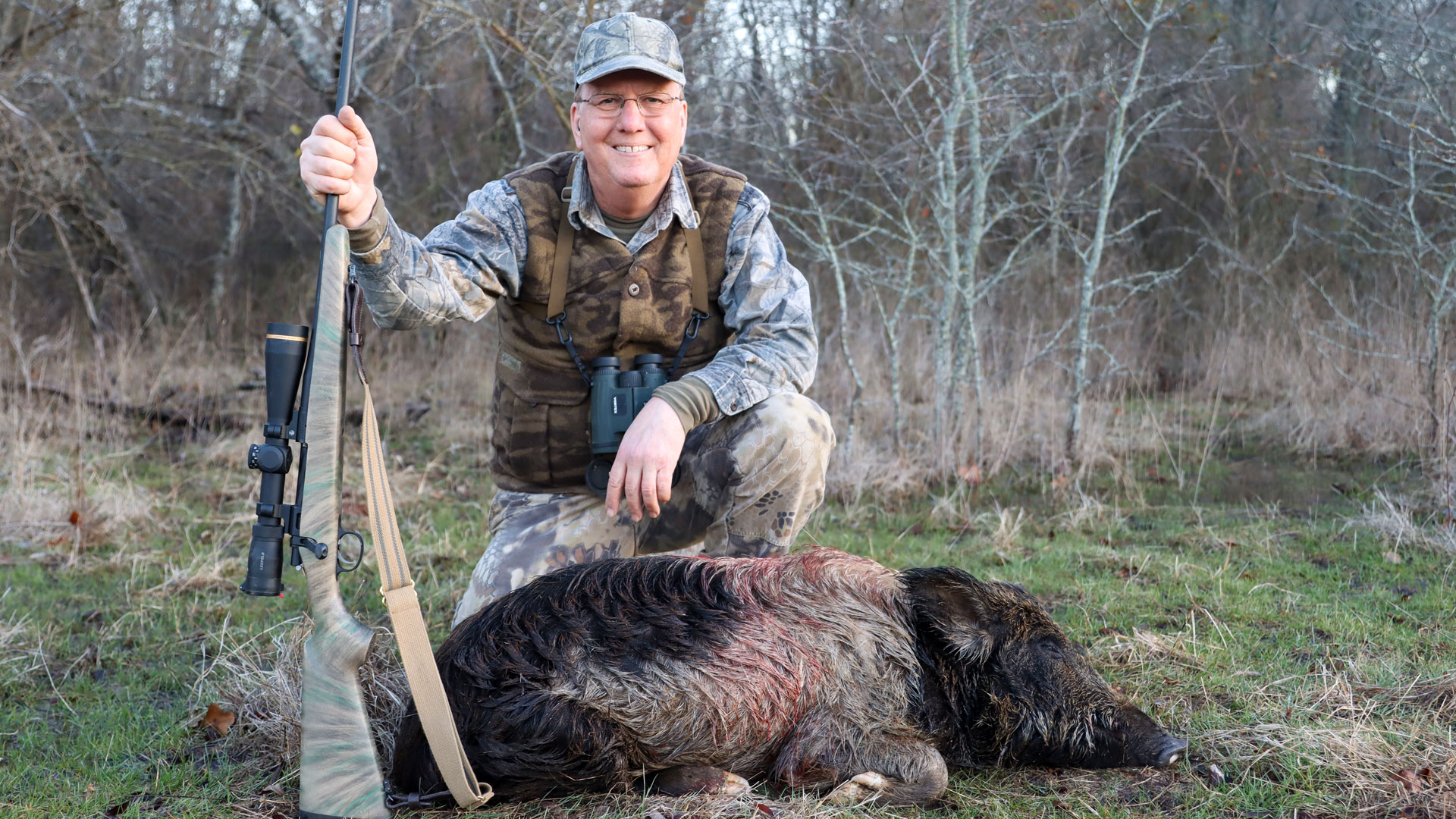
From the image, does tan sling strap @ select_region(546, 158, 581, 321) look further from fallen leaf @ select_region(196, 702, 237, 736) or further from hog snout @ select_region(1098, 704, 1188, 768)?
hog snout @ select_region(1098, 704, 1188, 768)

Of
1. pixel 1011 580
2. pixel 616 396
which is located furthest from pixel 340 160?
pixel 1011 580

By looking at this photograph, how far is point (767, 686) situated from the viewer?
106 inches

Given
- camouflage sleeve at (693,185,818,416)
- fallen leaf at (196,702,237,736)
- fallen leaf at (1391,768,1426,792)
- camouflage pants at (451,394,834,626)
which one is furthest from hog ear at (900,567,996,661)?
fallen leaf at (196,702,237,736)

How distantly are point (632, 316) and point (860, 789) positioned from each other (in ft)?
6.16

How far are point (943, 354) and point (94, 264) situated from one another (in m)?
11.0

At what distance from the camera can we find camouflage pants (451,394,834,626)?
358 cm

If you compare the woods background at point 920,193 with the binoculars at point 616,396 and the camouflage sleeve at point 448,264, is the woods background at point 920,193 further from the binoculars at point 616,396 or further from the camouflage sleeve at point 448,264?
the camouflage sleeve at point 448,264

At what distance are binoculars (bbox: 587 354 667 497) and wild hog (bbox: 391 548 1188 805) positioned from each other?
75 centimetres

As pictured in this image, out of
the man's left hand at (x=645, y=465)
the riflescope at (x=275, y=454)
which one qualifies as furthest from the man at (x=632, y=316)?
the riflescope at (x=275, y=454)

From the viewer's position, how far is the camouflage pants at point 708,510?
141 inches

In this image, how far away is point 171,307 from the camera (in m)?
13.3

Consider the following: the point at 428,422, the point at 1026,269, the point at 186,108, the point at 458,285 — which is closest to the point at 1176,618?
the point at 458,285

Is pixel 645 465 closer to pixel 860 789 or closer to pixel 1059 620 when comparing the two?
pixel 860 789

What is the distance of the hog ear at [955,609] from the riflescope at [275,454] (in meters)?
1.71
